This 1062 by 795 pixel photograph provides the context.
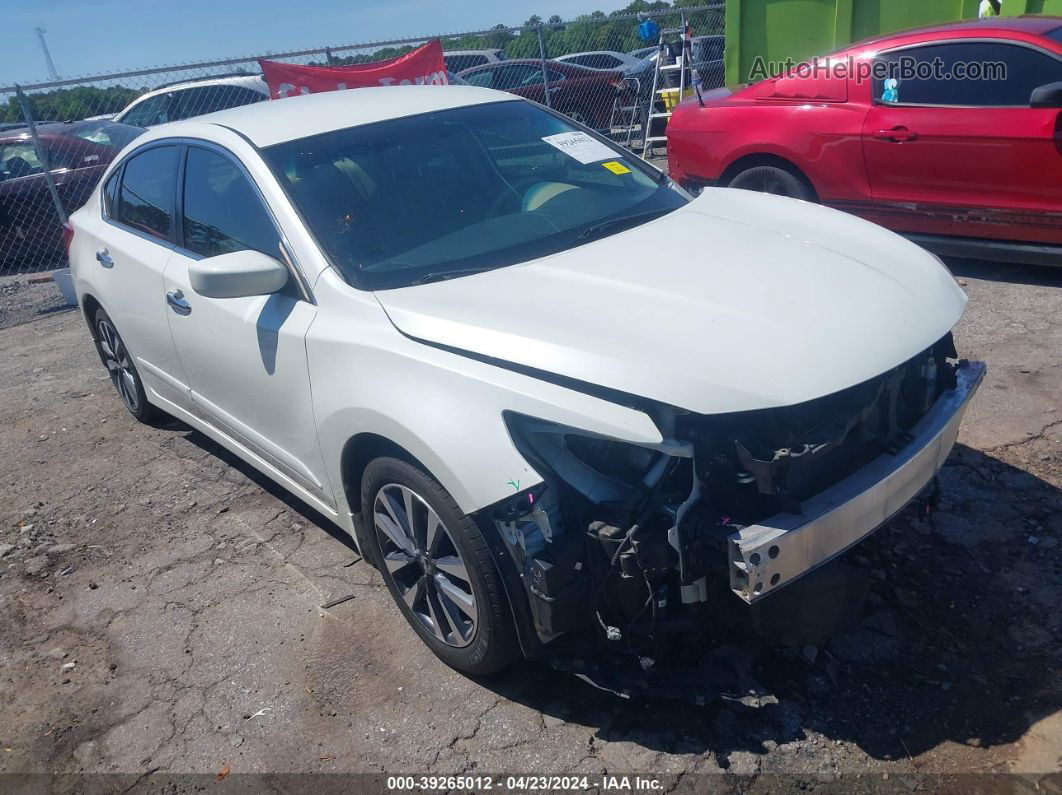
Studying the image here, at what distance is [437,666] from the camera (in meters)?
2.99

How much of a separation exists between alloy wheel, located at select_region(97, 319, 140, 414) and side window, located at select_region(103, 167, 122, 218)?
640mm

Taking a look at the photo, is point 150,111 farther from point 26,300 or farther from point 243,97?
point 26,300

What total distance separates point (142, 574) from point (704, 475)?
2.68 m

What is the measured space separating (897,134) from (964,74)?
0.54 m

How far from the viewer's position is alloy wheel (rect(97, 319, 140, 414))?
4974 millimetres

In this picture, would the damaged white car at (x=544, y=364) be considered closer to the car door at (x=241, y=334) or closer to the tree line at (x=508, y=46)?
the car door at (x=241, y=334)

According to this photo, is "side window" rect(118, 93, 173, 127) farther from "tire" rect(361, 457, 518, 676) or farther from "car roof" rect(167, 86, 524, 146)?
"tire" rect(361, 457, 518, 676)

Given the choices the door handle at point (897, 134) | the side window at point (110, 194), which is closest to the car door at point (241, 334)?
the side window at point (110, 194)

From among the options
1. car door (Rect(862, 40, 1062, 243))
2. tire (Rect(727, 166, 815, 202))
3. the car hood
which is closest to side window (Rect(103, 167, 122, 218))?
the car hood

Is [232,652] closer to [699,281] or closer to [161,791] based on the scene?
[161,791]

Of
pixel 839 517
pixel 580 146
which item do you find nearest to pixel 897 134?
pixel 580 146

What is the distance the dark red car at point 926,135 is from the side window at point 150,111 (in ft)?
37.3

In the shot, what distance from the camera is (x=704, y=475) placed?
2334mm

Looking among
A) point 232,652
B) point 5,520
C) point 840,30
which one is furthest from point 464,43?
point 232,652
